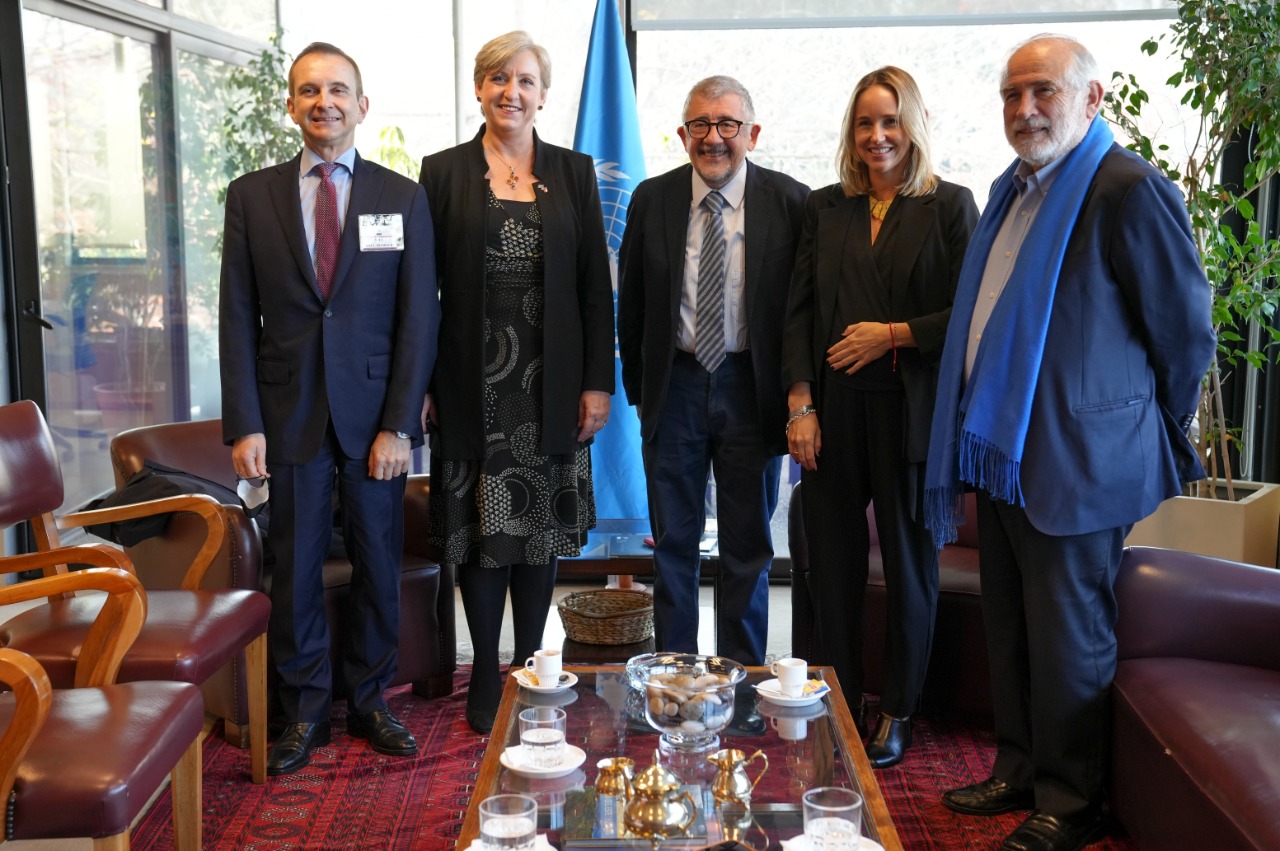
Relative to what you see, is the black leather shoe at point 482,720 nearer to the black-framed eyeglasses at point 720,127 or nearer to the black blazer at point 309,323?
the black blazer at point 309,323

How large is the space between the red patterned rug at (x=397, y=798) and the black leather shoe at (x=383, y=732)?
0.9 inches

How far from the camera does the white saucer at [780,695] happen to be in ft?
7.13


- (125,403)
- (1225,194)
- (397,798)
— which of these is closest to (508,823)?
(397,798)

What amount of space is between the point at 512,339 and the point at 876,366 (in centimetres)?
90

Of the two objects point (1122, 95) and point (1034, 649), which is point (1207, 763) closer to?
point (1034, 649)

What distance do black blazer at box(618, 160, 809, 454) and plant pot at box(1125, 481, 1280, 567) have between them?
5.60ft

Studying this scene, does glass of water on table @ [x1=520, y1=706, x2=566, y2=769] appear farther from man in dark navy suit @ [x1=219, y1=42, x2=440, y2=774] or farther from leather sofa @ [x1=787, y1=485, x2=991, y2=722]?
leather sofa @ [x1=787, y1=485, x2=991, y2=722]

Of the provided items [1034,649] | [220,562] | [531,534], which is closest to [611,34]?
[531,534]

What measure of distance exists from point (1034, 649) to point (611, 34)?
115 inches

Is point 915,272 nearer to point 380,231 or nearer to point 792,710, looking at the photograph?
point 792,710

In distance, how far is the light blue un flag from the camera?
437cm

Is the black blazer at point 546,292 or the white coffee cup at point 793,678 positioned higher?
the black blazer at point 546,292

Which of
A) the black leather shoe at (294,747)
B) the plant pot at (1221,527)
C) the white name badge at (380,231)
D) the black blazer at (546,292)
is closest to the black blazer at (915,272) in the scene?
the black blazer at (546,292)

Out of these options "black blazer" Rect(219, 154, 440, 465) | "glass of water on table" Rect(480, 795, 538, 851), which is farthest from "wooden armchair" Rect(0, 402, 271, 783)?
"glass of water on table" Rect(480, 795, 538, 851)
